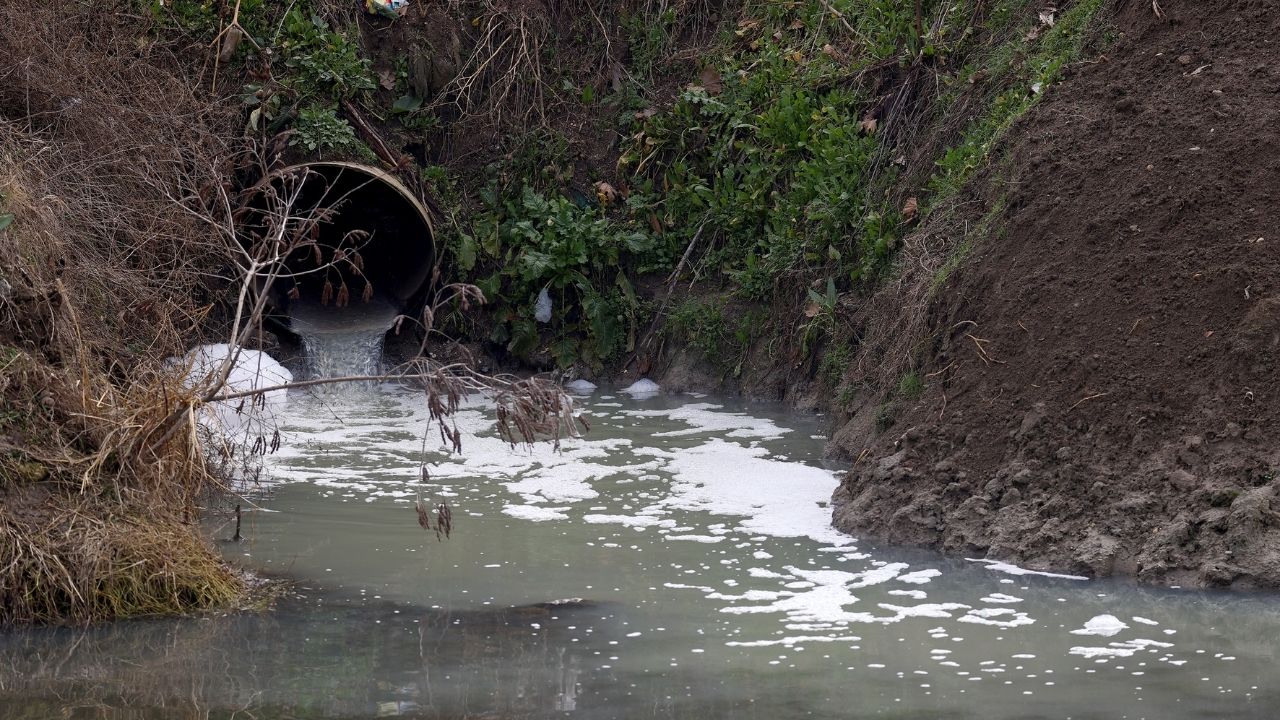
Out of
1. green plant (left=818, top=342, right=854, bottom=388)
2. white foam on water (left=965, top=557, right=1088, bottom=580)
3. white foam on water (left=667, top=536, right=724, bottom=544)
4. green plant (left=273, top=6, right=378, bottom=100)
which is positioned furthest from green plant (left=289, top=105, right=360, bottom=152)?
white foam on water (left=965, top=557, right=1088, bottom=580)

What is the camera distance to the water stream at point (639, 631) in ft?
15.2

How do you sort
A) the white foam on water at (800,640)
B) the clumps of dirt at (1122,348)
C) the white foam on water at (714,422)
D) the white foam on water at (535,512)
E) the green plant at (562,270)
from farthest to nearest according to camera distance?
the green plant at (562,270), the white foam on water at (714,422), the white foam on water at (535,512), the clumps of dirt at (1122,348), the white foam on water at (800,640)

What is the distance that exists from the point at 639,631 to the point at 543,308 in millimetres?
6817

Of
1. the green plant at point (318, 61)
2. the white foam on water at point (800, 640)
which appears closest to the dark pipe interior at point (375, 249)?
the green plant at point (318, 61)

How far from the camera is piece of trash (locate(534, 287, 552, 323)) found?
12.0 metres

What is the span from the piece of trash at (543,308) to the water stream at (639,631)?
4.22 m

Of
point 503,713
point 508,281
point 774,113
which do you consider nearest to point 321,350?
point 508,281

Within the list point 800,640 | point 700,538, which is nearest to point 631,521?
point 700,538

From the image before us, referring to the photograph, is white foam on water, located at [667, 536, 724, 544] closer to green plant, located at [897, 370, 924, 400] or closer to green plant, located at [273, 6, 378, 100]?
green plant, located at [897, 370, 924, 400]

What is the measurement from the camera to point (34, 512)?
563 cm

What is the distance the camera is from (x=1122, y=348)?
6906 millimetres

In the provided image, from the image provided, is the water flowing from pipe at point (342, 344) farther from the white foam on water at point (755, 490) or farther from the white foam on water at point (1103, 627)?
the white foam on water at point (1103, 627)

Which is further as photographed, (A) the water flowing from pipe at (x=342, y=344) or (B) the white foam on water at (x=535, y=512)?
(A) the water flowing from pipe at (x=342, y=344)

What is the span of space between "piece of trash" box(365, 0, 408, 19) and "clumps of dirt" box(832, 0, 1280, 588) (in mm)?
6585
